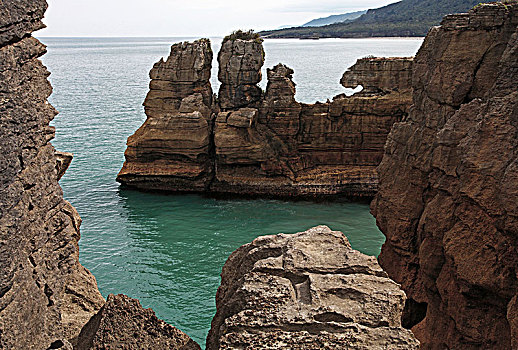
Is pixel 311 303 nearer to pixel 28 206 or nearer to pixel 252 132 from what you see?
pixel 28 206

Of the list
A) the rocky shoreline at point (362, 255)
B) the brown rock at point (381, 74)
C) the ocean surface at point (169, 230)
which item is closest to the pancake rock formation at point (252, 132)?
the brown rock at point (381, 74)

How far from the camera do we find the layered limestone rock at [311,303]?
546 cm

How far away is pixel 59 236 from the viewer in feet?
24.3

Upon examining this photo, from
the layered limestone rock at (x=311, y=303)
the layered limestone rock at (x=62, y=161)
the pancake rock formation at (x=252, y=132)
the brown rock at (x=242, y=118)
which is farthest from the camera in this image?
the pancake rock formation at (x=252, y=132)

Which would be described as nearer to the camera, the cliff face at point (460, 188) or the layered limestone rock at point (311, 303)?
the layered limestone rock at point (311, 303)

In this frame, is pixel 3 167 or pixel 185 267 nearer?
pixel 3 167

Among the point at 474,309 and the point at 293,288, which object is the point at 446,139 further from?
the point at 293,288

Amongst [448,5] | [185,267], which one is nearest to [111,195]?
[185,267]

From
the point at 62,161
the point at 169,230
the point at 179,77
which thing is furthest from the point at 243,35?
the point at 62,161

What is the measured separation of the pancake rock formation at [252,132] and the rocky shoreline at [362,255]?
1727 centimetres

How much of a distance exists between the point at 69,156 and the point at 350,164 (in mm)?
24909

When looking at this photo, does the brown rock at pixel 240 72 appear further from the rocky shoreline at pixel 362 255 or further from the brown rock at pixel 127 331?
the brown rock at pixel 127 331

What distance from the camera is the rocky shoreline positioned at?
5680 mm

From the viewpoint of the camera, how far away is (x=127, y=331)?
7340 millimetres
